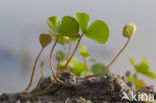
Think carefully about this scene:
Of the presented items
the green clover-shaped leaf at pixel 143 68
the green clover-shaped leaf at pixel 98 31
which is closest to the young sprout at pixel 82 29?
the green clover-shaped leaf at pixel 98 31

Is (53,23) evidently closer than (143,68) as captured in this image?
Yes

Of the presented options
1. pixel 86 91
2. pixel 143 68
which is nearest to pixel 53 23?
pixel 86 91

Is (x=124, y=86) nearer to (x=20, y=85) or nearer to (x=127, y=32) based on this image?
(x=127, y=32)

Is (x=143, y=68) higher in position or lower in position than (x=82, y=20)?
lower

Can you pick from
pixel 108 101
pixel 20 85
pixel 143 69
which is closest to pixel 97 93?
pixel 108 101

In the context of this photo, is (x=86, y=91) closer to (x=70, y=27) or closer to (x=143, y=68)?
(x=70, y=27)
